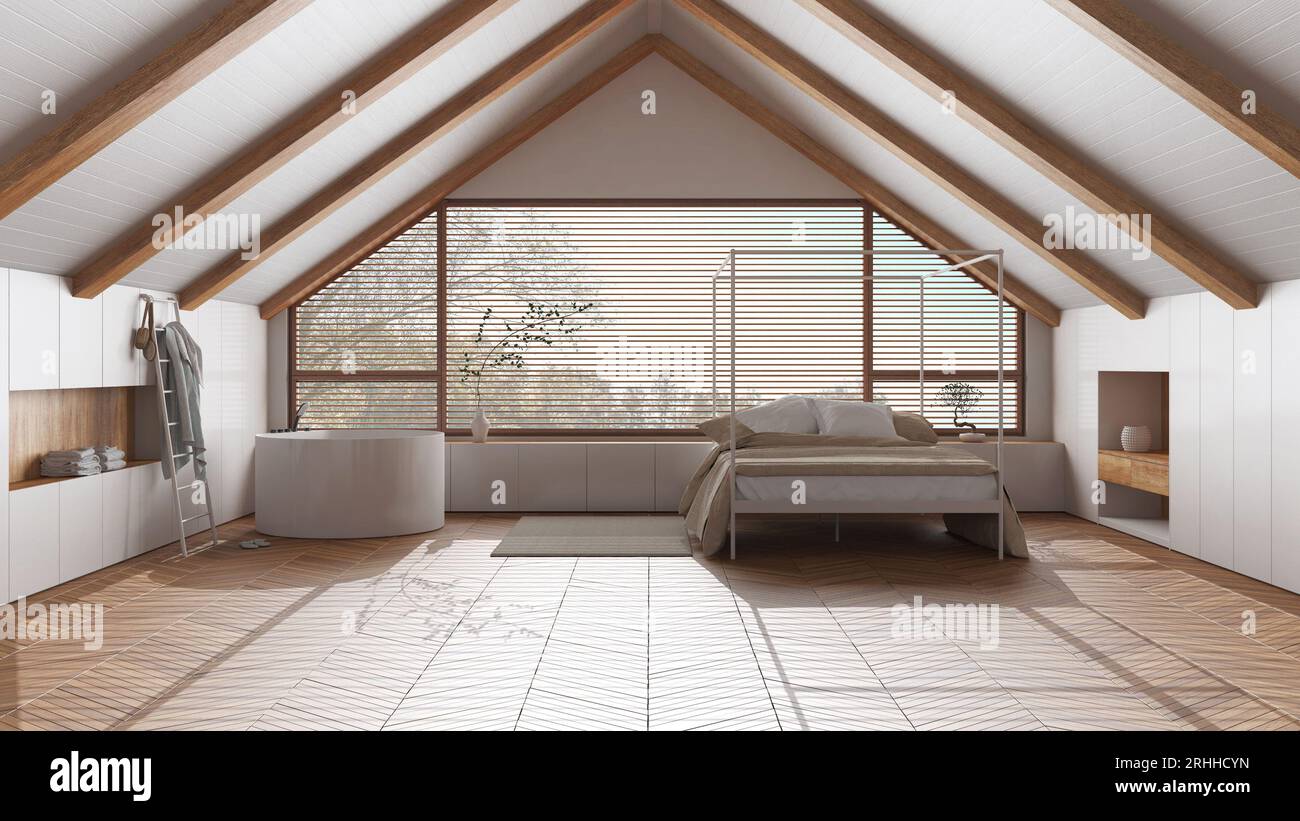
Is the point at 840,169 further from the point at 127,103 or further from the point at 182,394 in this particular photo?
the point at 127,103

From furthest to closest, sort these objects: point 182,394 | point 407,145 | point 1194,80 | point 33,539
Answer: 1. point 407,145
2. point 182,394
3. point 33,539
4. point 1194,80

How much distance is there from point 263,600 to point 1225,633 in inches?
162

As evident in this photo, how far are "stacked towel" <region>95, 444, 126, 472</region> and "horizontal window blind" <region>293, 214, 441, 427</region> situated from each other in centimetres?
249

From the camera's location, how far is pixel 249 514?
7633 mm

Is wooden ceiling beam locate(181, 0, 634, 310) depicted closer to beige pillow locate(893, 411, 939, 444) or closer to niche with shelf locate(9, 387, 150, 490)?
niche with shelf locate(9, 387, 150, 490)

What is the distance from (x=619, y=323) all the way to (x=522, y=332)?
0.76 metres

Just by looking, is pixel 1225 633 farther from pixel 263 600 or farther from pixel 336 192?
pixel 336 192

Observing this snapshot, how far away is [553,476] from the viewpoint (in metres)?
7.75

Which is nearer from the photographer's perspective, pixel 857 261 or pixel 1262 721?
pixel 1262 721

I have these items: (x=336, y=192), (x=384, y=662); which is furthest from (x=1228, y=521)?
(x=336, y=192)

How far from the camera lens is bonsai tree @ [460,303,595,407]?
817 cm

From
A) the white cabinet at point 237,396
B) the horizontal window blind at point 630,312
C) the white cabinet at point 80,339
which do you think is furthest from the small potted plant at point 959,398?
the white cabinet at point 80,339

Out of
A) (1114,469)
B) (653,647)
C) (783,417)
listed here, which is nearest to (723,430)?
(783,417)

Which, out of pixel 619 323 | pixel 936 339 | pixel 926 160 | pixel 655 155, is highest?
pixel 655 155
